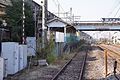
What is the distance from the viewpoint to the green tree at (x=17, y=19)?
31234 mm

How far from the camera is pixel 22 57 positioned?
18812 millimetres

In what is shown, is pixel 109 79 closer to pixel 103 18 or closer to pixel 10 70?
pixel 10 70

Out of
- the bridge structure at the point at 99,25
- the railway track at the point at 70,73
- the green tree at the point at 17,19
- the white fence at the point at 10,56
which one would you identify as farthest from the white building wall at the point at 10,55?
the bridge structure at the point at 99,25

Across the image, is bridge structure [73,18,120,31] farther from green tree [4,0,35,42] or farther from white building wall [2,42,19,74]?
white building wall [2,42,19,74]

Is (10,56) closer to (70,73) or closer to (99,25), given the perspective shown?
(70,73)

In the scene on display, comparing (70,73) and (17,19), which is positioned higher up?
(17,19)

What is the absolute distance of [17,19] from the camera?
31906mm

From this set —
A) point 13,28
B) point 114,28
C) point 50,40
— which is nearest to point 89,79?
point 50,40

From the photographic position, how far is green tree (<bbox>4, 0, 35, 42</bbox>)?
31.2 meters

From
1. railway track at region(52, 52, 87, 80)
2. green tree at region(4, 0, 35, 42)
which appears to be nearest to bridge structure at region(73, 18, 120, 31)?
green tree at region(4, 0, 35, 42)

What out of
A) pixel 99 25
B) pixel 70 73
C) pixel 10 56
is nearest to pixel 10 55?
pixel 10 56

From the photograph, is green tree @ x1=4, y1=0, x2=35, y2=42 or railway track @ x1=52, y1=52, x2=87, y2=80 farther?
green tree @ x1=4, y1=0, x2=35, y2=42

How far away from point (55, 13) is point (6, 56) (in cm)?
4693

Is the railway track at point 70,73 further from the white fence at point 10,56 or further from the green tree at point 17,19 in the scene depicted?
the green tree at point 17,19
